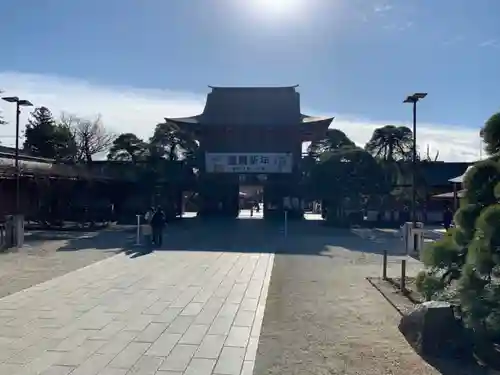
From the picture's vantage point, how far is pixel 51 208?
25.6m

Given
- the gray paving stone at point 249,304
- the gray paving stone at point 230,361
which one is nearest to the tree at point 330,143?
the gray paving stone at point 249,304

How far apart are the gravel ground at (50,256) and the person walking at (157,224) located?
123 cm

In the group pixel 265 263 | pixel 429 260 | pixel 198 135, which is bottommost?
pixel 265 263

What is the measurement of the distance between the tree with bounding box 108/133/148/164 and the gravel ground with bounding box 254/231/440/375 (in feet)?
61.3

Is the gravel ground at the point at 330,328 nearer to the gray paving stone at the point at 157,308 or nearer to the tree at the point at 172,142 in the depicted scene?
the gray paving stone at the point at 157,308

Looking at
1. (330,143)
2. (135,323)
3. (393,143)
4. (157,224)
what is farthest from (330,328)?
(393,143)

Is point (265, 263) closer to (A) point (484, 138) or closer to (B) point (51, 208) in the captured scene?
(A) point (484, 138)

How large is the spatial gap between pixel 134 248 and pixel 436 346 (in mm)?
12052

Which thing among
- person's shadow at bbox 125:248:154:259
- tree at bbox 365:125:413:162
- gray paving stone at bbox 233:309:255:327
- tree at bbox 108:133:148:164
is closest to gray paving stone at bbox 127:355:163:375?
gray paving stone at bbox 233:309:255:327

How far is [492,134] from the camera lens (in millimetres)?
6328

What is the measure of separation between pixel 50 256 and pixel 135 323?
803 centimetres

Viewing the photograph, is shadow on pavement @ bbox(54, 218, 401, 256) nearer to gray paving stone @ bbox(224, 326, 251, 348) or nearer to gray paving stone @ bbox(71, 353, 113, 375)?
gray paving stone @ bbox(224, 326, 251, 348)

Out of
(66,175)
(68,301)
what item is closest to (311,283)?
(68,301)

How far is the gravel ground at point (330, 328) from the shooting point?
17.7ft
